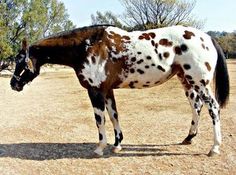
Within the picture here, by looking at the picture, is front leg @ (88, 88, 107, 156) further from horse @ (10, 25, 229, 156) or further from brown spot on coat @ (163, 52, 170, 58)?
brown spot on coat @ (163, 52, 170, 58)

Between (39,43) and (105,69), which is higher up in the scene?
(39,43)

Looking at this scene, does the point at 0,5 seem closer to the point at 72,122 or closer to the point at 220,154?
the point at 72,122

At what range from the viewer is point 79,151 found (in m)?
6.12

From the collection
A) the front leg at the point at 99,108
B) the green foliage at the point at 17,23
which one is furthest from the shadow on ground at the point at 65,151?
the green foliage at the point at 17,23

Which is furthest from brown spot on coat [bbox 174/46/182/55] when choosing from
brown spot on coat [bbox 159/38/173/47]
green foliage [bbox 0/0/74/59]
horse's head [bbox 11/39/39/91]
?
green foliage [bbox 0/0/74/59]

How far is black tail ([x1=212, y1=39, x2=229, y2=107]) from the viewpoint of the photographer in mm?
5871

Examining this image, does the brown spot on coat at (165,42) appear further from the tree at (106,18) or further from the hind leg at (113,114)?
the tree at (106,18)

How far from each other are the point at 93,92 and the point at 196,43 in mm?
1832

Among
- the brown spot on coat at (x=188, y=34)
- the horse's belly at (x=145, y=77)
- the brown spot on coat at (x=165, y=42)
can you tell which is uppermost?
the brown spot on coat at (x=188, y=34)

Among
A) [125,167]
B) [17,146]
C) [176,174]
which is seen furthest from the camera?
[17,146]

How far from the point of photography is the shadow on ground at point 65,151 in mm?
5824

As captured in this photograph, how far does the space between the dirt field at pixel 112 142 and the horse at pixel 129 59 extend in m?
0.41

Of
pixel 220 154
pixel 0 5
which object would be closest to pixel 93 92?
pixel 220 154

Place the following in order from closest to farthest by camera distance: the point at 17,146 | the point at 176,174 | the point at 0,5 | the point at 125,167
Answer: the point at 176,174 → the point at 125,167 → the point at 17,146 → the point at 0,5
